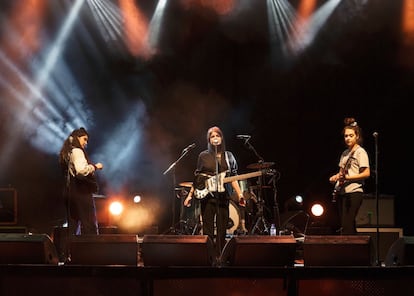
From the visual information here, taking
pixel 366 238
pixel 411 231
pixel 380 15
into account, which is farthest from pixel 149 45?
pixel 366 238

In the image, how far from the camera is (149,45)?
11.0 metres

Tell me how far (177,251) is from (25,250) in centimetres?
106

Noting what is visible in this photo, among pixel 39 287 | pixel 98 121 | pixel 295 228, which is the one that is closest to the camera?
pixel 39 287

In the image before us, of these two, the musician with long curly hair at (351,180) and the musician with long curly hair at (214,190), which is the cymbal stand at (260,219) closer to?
the musician with long curly hair at (214,190)

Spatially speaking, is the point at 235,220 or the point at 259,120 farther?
the point at 259,120

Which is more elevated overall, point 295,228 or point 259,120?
point 259,120

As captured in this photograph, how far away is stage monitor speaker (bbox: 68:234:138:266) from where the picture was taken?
389 cm

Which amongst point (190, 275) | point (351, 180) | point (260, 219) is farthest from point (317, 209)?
point (190, 275)

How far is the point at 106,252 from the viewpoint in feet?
12.8

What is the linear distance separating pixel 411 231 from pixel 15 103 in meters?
7.97

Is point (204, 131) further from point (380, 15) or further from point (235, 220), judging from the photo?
point (380, 15)

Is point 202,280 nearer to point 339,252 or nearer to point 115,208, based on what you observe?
point 339,252

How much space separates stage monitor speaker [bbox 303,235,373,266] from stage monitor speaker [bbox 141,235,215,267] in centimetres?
75

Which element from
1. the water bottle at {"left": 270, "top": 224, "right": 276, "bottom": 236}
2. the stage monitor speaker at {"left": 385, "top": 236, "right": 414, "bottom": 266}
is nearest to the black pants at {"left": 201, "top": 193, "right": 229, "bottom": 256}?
the stage monitor speaker at {"left": 385, "top": 236, "right": 414, "bottom": 266}
